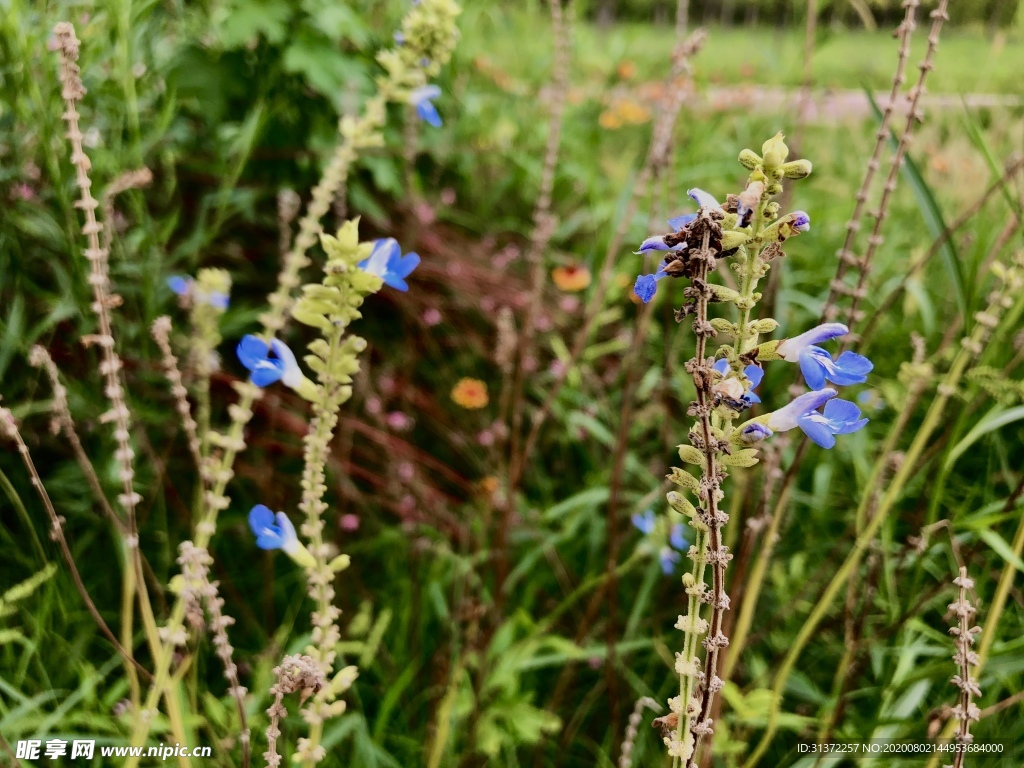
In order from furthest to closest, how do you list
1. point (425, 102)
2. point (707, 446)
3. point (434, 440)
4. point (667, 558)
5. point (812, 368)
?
point (434, 440) → point (667, 558) → point (425, 102) → point (812, 368) → point (707, 446)

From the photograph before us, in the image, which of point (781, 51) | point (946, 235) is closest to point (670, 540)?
point (946, 235)

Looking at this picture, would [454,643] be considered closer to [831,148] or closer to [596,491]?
[596,491]

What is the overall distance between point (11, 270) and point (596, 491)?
1.63 metres

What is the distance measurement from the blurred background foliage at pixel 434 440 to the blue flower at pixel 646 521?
9 centimetres

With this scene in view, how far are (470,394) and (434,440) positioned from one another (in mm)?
250

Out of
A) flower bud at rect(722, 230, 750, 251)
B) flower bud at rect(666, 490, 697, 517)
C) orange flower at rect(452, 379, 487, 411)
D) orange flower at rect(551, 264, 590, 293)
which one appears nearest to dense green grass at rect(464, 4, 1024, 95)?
orange flower at rect(551, 264, 590, 293)

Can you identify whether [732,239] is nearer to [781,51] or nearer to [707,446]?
[707,446]

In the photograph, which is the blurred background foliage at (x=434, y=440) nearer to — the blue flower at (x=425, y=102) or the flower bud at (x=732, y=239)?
the blue flower at (x=425, y=102)

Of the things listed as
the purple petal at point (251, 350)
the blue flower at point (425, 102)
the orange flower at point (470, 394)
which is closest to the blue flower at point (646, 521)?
the orange flower at point (470, 394)

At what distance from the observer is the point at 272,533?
846 millimetres

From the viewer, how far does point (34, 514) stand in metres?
Answer: 1.80

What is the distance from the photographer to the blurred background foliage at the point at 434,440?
5.06 ft

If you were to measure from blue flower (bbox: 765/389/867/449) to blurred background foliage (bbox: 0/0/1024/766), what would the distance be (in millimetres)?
775

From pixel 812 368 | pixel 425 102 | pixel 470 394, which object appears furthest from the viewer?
pixel 470 394
